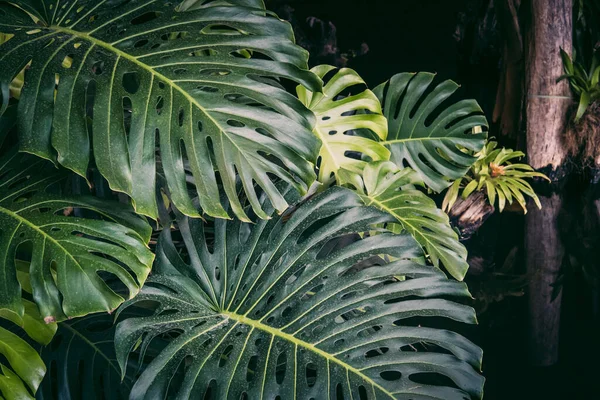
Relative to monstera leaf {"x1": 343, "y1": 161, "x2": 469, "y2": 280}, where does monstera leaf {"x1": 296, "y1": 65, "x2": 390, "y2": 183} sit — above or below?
above

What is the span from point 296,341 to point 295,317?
0.14ft

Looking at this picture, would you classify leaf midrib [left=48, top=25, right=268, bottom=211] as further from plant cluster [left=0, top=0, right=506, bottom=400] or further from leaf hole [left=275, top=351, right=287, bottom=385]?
leaf hole [left=275, top=351, right=287, bottom=385]

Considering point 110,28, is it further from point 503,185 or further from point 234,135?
point 503,185

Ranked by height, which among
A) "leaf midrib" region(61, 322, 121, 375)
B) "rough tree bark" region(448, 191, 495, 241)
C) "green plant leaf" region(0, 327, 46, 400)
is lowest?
"rough tree bark" region(448, 191, 495, 241)

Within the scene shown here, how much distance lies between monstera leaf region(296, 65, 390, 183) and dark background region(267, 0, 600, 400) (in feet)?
2.91

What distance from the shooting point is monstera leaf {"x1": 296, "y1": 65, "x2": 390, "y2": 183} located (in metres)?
1.65

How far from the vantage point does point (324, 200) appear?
1.15 metres

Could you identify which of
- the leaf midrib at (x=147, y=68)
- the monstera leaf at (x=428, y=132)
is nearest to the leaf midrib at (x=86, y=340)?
the leaf midrib at (x=147, y=68)

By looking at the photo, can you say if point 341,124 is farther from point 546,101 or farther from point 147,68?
point 546,101

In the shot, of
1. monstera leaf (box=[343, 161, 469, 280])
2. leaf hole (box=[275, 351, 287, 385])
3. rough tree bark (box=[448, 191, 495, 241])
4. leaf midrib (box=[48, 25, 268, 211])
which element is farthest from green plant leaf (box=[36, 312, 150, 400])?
rough tree bark (box=[448, 191, 495, 241])

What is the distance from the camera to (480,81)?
455cm

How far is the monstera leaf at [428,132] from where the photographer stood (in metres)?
1.95

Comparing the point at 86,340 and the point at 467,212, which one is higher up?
the point at 86,340

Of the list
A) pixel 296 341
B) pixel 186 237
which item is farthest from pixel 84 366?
pixel 296 341
